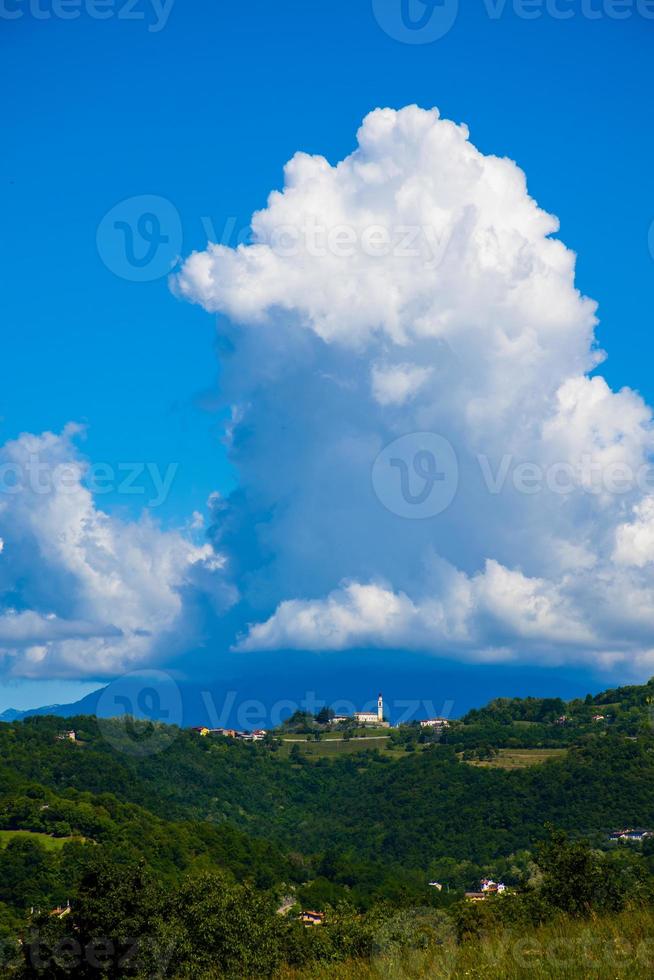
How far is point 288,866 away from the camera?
139 meters

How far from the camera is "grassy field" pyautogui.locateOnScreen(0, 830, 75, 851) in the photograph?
4569 inches

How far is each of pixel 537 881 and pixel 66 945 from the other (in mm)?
22077

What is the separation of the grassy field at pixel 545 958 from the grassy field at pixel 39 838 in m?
105

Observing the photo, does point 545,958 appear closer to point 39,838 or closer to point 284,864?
point 39,838

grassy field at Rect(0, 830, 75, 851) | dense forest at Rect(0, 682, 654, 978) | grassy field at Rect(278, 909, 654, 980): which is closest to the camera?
grassy field at Rect(278, 909, 654, 980)

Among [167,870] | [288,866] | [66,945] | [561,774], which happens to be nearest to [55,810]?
[167,870]

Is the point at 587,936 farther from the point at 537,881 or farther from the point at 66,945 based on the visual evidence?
the point at 537,881

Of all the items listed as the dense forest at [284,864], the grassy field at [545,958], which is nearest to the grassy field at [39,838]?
the dense forest at [284,864]

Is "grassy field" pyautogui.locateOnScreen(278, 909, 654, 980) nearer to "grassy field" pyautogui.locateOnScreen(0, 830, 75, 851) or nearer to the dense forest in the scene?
the dense forest

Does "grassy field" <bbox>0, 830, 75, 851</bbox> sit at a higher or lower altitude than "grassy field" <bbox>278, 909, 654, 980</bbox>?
lower

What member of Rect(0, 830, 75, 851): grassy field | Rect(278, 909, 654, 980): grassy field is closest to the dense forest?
Rect(0, 830, 75, 851): grassy field

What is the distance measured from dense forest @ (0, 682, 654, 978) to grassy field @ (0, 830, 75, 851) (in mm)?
500

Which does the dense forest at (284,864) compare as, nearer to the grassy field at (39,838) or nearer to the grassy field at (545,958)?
the grassy field at (39,838)

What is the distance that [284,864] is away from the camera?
138 meters
